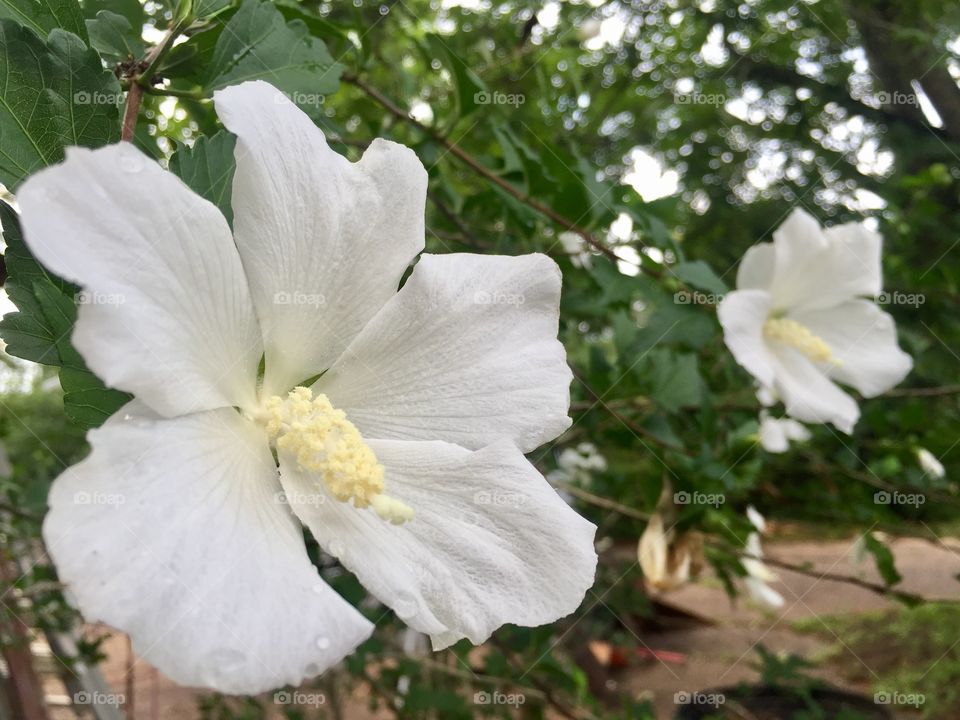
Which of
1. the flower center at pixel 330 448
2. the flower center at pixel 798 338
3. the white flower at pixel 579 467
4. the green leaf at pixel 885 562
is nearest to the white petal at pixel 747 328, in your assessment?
the flower center at pixel 798 338

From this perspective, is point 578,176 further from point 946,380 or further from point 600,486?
point 946,380

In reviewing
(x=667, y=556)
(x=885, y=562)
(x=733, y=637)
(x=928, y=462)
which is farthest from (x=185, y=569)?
(x=733, y=637)

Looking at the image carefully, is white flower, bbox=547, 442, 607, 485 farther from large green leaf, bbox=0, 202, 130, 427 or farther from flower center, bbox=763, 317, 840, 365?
large green leaf, bbox=0, 202, 130, 427

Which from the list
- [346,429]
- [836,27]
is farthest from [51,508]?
[836,27]

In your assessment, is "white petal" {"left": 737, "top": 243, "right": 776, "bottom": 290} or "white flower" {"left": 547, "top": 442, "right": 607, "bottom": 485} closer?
"white petal" {"left": 737, "top": 243, "right": 776, "bottom": 290}

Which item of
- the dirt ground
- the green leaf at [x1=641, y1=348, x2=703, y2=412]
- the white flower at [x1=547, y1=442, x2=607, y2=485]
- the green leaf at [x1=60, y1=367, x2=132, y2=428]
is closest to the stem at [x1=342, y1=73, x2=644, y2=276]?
the green leaf at [x1=641, y1=348, x2=703, y2=412]

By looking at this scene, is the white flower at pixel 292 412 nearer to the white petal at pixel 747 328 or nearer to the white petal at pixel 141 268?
the white petal at pixel 141 268
